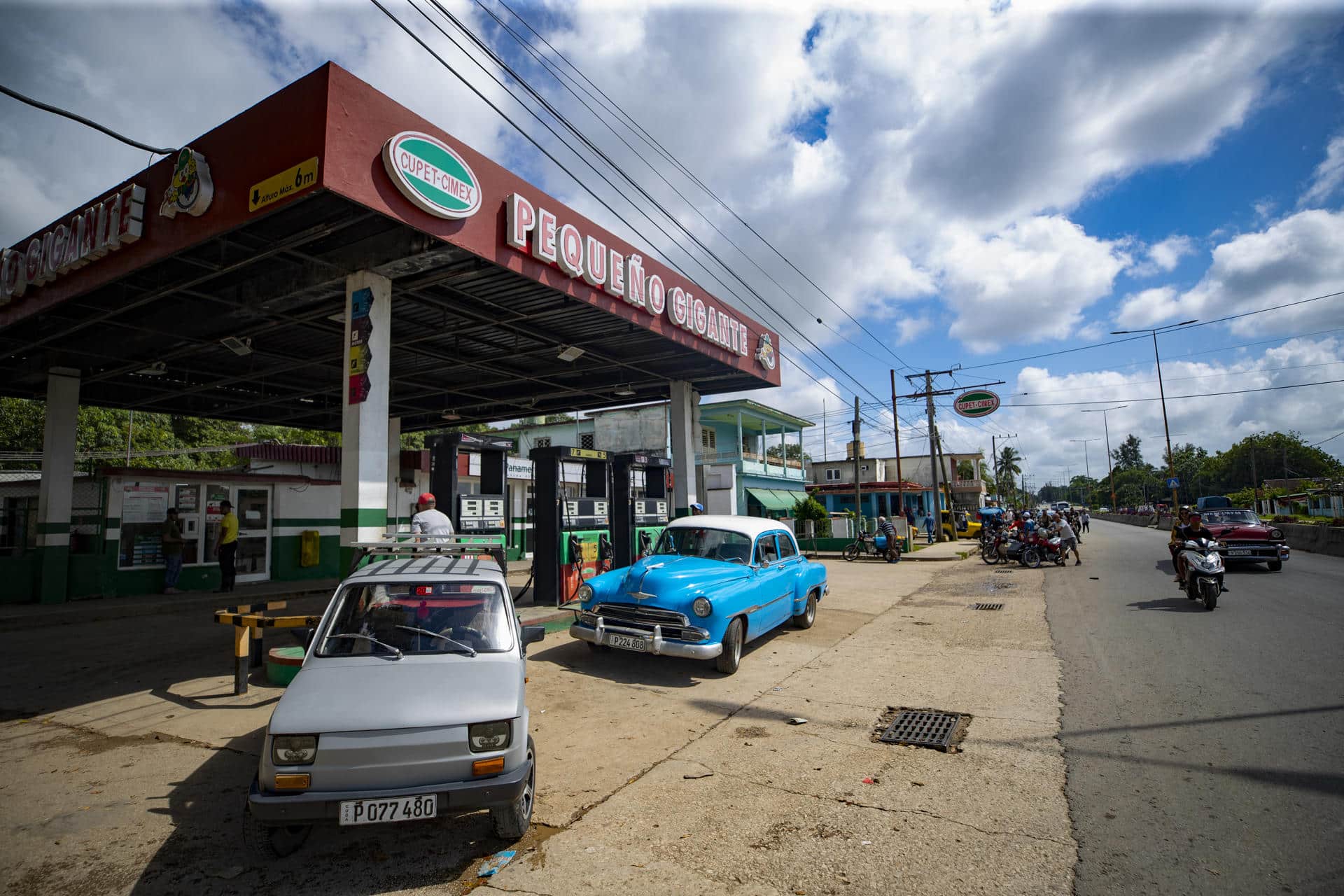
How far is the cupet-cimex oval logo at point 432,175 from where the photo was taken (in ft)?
22.5

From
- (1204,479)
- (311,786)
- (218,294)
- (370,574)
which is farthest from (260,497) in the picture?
(1204,479)

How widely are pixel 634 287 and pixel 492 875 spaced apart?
8.60m

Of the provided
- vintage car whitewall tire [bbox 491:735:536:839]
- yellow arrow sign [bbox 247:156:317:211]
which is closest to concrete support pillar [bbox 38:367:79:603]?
yellow arrow sign [bbox 247:156:317:211]

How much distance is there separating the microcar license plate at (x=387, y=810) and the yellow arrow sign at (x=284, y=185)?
5.64 meters

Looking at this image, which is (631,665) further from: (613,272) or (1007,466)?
(1007,466)

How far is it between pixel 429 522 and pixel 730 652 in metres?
3.64

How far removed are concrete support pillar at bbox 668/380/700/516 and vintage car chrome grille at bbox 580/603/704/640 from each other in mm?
7200

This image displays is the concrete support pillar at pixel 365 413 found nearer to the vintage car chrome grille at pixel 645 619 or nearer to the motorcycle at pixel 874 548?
the vintage car chrome grille at pixel 645 619

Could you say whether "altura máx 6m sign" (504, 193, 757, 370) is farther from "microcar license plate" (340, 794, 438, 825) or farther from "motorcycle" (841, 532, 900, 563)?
"motorcycle" (841, 532, 900, 563)

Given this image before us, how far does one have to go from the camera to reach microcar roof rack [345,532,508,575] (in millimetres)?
5480

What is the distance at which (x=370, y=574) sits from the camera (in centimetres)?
458

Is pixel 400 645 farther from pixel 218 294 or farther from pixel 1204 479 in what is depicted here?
pixel 1204 479

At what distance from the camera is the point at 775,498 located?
104 feet

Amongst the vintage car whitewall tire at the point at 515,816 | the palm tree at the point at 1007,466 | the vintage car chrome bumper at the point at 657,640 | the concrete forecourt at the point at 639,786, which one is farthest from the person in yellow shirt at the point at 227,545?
the palm tree at the point at 1007,466
